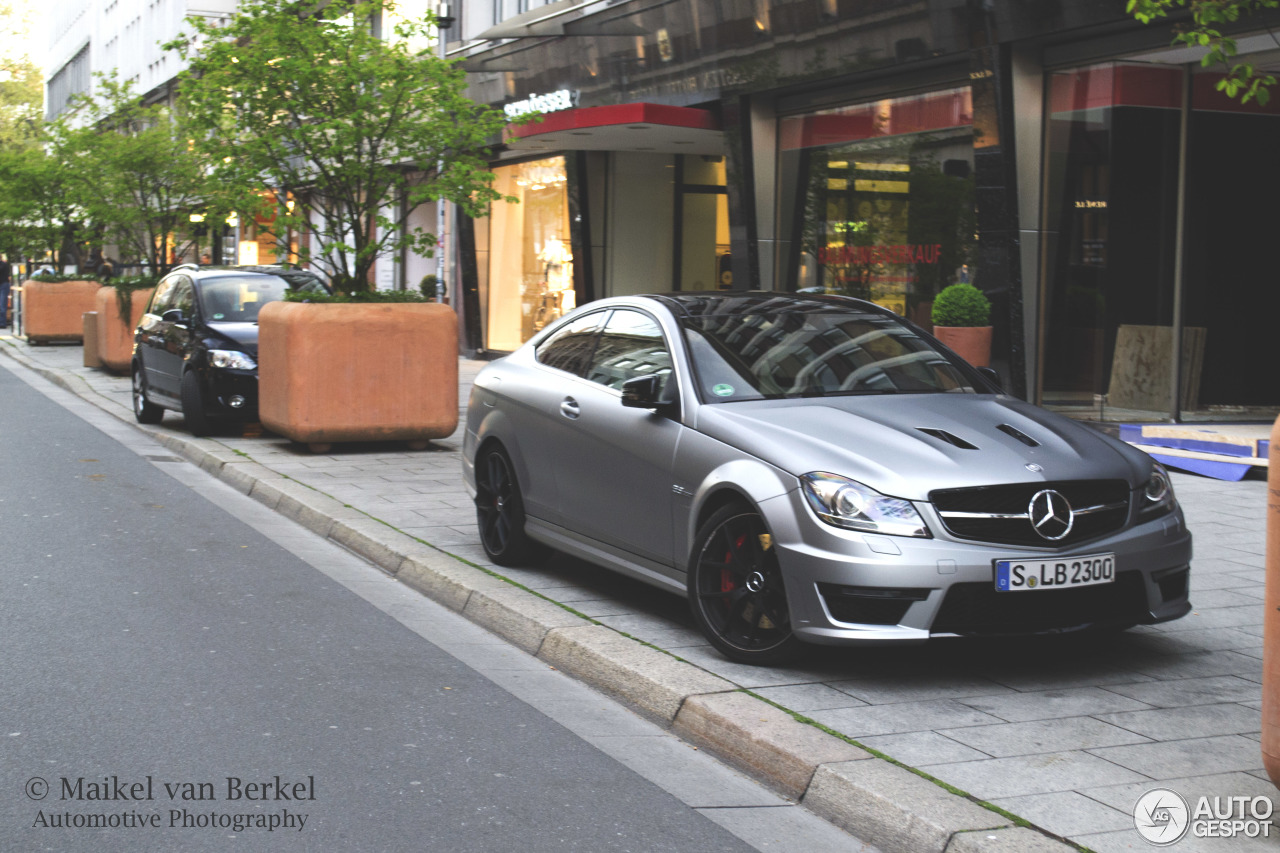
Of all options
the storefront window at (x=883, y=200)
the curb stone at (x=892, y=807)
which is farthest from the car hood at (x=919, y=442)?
the storefront window at (x=883, y=200)

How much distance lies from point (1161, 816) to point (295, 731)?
2.80m

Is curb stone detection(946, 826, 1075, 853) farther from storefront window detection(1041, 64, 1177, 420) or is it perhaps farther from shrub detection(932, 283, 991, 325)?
storefront window detection(1041, 64, 1177, 420)

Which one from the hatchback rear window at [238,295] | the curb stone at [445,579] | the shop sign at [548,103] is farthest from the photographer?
the shop sign at [548,103]

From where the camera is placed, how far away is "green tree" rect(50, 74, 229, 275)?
25109 mm

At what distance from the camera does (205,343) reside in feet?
46.5

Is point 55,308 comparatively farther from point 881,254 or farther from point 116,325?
point 881,254

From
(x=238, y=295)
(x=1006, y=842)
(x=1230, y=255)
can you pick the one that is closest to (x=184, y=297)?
(x=238, y=295)

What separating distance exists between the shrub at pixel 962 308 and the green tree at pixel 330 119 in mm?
4767

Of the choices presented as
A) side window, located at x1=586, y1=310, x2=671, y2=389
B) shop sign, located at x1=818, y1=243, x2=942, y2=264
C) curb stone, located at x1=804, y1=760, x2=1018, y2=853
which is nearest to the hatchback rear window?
shop sign, located at x1=818, y1=243, x2=942, y2=264

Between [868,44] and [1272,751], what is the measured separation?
13.5 meters

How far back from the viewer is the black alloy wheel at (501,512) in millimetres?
7707

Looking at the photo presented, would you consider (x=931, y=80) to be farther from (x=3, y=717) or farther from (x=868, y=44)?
(x=3, y=717)

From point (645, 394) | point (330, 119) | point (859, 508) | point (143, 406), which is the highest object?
point (330, 119)

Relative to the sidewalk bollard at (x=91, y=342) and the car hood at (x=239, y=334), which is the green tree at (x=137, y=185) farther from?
the car hood at (x=239, y=334)
